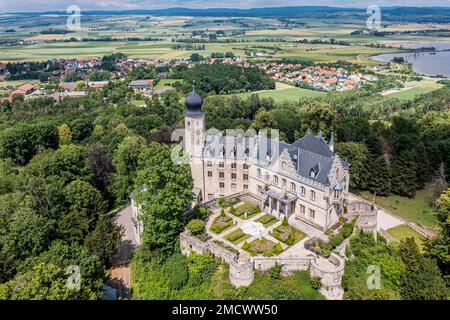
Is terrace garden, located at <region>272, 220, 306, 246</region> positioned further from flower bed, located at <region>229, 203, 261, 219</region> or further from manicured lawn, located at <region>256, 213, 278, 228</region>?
flower bed, located at <region>229, 203, 261, 219</region>

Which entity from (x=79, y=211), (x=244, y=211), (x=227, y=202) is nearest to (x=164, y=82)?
(x=227, y=202)

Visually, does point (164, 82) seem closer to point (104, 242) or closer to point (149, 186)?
point (149, 186)

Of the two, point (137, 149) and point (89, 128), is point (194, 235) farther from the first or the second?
point (89, 128)

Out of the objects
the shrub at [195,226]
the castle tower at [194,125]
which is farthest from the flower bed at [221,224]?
the castle tower at [194,125]

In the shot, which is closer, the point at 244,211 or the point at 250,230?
the point at 250,230

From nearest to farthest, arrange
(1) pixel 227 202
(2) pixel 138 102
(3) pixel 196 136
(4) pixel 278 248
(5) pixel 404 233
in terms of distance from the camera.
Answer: (4) pixel 278 248, (5) pixel 404 233, (1) pixel 227 202, (3) pixel 196 136, (2) pixel 138 102

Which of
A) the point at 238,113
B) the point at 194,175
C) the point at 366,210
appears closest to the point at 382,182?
the point at 366,210
